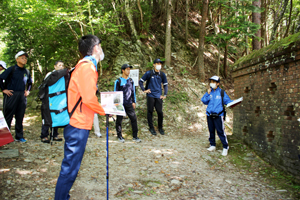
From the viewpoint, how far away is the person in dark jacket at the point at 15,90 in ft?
16.5

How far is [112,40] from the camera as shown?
1238 centimetres

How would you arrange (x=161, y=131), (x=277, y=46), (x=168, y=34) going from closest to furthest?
(x=277, y=46) < (x=161, y=131) < (x=168, y=34)

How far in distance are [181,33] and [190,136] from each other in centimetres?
1038

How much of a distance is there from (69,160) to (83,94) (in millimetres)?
816

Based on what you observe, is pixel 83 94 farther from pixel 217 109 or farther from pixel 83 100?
pixel 217 109

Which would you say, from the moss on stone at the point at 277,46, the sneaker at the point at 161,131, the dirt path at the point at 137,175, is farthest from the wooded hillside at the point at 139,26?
the dirt path at the point at 137,175

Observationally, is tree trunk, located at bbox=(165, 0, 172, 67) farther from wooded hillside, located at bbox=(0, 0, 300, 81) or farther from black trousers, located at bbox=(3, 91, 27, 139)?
black trousers, located at bbox=(3, 91, 27, 139)

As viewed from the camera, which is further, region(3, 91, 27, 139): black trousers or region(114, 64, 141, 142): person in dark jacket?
region(114, 64, 141, 142): person in dark jacket

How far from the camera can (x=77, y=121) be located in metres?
2.42

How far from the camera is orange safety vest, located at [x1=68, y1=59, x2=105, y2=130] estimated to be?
2.41 metres

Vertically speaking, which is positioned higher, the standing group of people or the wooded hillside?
the wooded hillside

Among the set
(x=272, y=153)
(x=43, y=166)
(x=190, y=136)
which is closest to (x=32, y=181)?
(x=43, y=166)

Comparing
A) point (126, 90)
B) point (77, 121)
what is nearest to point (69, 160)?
point (77, 121)

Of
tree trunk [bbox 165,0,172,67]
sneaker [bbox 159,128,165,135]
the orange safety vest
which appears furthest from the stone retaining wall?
tree trunk [bbox 165,0,172,67]
